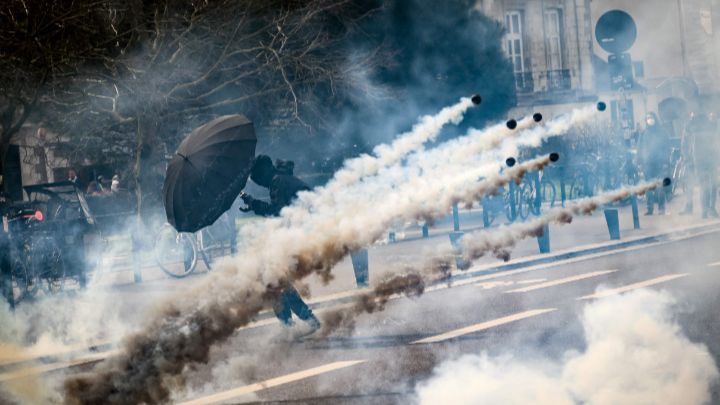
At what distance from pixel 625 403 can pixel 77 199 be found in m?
11.2

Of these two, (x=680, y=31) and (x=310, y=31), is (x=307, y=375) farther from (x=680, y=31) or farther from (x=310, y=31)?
(x=310, y=31)

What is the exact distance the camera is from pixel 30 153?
27.9 m

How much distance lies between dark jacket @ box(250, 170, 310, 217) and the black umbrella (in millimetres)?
389

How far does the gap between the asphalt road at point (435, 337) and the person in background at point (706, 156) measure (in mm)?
5803

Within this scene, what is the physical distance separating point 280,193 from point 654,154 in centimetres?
1224

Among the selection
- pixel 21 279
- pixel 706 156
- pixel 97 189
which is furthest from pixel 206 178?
pixel 706 156

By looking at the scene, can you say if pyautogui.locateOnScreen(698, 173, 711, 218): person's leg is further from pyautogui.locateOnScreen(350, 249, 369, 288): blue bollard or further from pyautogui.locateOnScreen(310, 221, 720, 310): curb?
pyautogui.locateOnScreen(350, 249, 369, 288): blue bollard

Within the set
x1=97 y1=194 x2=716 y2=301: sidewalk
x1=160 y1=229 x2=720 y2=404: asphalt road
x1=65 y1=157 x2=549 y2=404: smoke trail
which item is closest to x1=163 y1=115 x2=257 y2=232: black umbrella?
x1=65 y1=157 x2=549 y2=404: smoke trail

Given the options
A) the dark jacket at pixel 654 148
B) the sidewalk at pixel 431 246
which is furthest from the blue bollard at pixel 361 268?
the dark jacket at pixel 654 148

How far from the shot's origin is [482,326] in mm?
9281

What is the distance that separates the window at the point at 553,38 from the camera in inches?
521

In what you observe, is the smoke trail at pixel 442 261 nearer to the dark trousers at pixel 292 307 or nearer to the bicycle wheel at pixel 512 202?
the dark trousers at pixel 292 307

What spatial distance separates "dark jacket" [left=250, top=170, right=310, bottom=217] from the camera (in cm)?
928

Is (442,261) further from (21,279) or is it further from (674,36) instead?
(21,279)
